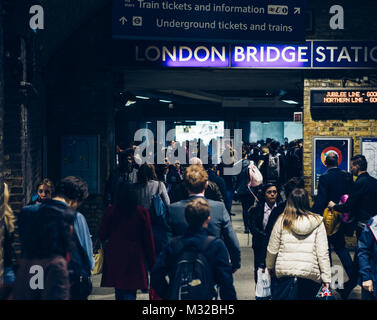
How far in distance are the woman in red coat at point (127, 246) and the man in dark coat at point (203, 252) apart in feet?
2.92

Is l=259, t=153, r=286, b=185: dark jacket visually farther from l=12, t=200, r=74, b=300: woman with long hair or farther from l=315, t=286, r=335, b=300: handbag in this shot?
l=12, t=200, r=74, b=300: woman with long hair

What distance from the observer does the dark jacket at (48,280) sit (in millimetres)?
4398

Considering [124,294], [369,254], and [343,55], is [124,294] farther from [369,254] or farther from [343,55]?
[343,55]

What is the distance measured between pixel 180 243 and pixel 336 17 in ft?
23.9

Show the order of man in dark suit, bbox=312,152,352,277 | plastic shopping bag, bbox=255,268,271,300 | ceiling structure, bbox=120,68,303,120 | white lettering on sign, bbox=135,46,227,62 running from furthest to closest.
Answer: ceiling structure, bbox=120,68,303,120
white lettering on sign, bbox=135,46,227,62
man in dark suit, bbox=312,152,352,277
plastic shopping bag, bbox=255,268,271,300

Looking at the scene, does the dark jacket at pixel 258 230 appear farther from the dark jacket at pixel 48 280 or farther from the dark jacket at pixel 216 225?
the dark jacket at pixel 48 280

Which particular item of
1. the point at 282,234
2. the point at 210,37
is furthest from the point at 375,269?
the point at 210,37

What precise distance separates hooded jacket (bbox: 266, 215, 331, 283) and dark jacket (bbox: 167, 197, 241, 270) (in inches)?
16.5

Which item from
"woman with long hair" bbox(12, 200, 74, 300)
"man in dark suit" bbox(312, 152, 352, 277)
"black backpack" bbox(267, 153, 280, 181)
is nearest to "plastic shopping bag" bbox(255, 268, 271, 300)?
"man in dark suit" bbox(312, 152, 352, 277)

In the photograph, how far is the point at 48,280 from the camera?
4.40 m

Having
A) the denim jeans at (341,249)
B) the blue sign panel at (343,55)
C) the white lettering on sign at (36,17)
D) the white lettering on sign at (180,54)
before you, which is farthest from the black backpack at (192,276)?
the blue sign panel at (343,55)

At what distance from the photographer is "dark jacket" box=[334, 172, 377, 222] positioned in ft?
24.3

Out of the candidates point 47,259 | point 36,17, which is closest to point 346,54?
point 36,17

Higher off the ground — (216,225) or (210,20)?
(210,20)
